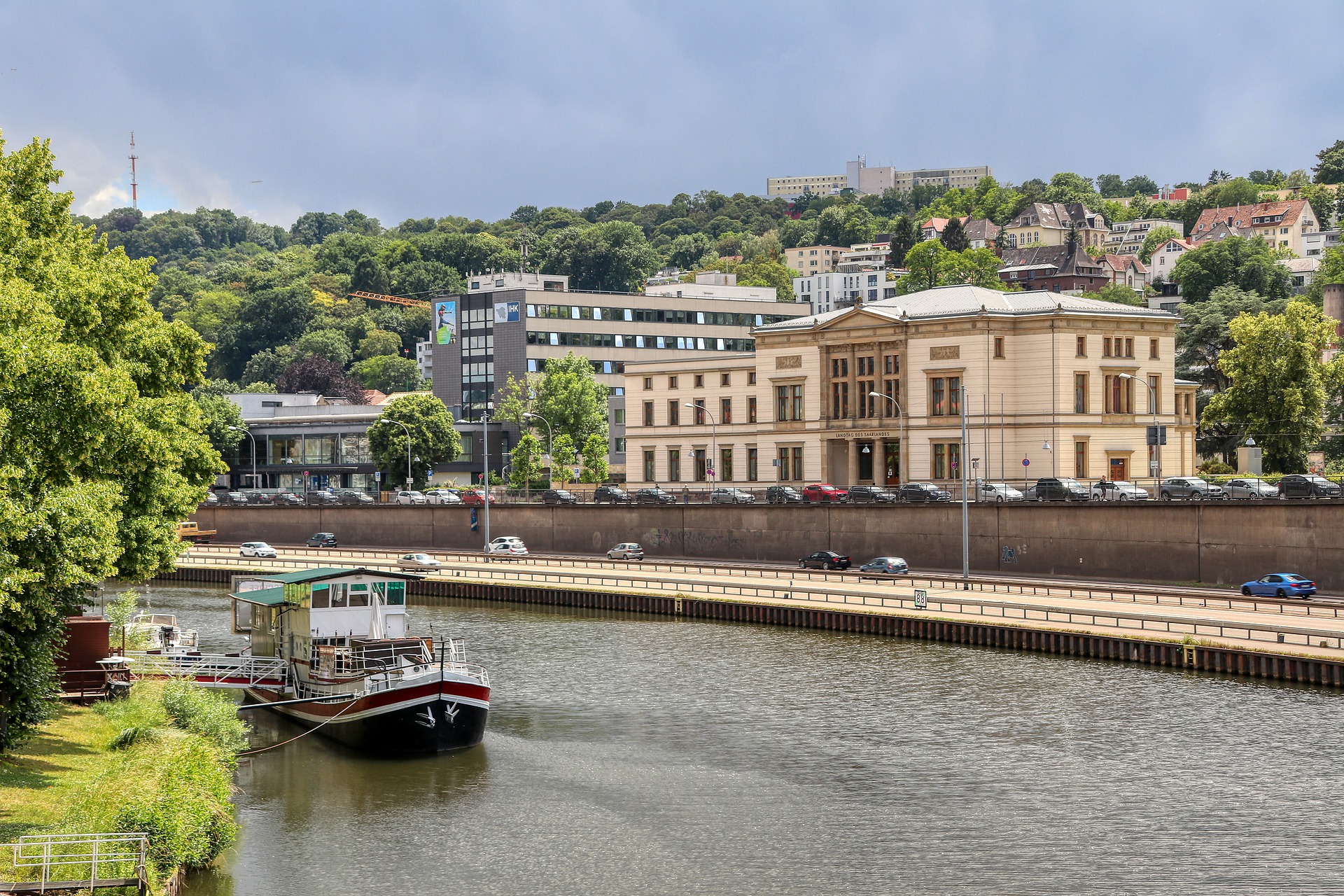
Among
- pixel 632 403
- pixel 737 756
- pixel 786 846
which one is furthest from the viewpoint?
pixel 632 403

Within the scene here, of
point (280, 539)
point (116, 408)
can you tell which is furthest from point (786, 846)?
point (280, 539)

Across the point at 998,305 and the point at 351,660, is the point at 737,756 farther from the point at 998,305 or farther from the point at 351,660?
the point at 998,305

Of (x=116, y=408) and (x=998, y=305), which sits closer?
(x=116, y=408)

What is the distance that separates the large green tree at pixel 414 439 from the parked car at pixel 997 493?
74.8 m

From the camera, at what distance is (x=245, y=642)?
7362 centimetres

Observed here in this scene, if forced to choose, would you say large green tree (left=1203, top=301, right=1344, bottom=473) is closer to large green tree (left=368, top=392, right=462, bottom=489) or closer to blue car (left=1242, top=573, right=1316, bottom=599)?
blue car (left=1242, top=573, right=1316, bottom=599)

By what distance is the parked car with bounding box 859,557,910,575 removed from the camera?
297 ft

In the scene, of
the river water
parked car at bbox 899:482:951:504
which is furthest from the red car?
the river water

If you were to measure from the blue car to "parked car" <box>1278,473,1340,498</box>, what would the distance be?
5.49 meters

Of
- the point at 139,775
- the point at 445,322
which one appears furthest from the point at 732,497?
the point at 445,322

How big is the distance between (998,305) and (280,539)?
236ft

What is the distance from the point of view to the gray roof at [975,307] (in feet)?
358

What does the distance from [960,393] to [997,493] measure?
17.1 meters

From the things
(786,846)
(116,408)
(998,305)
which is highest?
(998,305)
